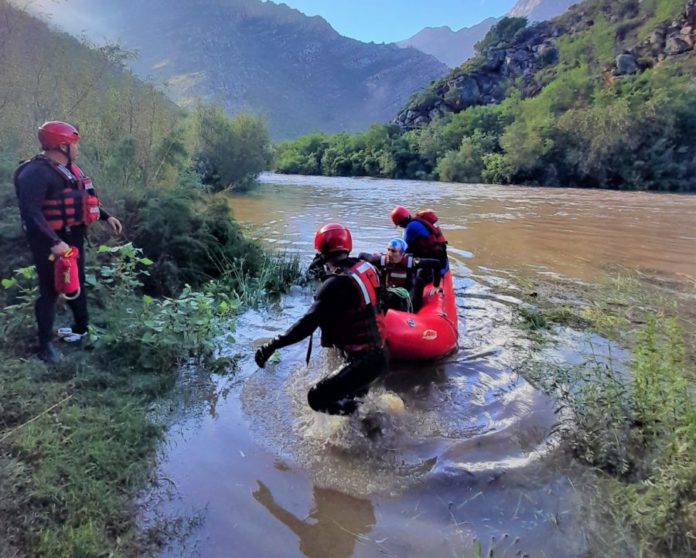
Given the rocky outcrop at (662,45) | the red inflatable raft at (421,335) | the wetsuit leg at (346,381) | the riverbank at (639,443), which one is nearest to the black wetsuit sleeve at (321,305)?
A: the wetsuit leg at (346,381)

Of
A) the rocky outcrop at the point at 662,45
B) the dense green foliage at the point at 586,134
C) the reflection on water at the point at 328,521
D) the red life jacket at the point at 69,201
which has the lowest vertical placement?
the reflection on water at the point at 328,521

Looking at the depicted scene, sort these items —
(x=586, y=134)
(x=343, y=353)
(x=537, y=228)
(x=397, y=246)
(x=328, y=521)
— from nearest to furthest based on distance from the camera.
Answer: (x=328, y=521) → (x=343, y=353) → (x=397, y=246) → (x=537, y=228) → (x=586, y=134)

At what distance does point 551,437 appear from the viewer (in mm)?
3385

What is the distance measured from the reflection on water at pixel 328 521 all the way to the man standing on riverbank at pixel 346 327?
2.03ft

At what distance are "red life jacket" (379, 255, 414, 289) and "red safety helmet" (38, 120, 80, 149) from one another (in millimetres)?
3276

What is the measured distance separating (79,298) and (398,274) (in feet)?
10.6

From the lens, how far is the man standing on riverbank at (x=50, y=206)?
350 cm

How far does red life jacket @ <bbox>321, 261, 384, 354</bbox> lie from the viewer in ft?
10.5

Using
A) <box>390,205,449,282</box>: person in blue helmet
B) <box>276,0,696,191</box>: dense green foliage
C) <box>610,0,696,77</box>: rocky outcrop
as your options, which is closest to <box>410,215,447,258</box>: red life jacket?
<box>390,205,449,282</box>: person in blue helmet

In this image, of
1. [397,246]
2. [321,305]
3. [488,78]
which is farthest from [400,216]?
[488,78]

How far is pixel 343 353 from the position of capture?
3.45 m

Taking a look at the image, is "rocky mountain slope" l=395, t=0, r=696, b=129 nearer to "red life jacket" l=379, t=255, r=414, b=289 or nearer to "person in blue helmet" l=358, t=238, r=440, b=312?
A: "person in blue helmet" l=358, t=238, r=440, b=312

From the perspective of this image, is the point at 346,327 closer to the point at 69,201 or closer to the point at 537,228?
the point at 69,201

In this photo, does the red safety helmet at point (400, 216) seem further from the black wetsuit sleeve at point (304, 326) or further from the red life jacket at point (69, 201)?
the red life jacket at point (69, 201)
